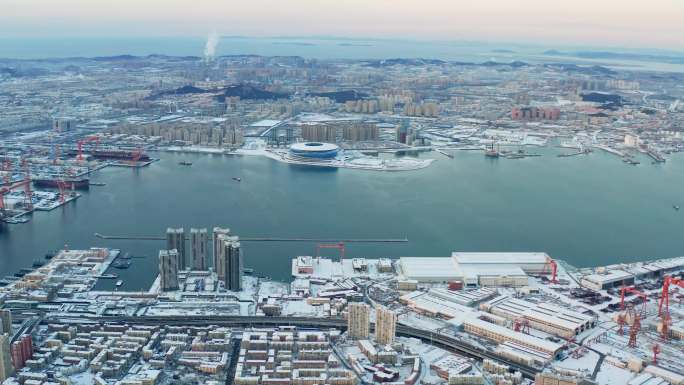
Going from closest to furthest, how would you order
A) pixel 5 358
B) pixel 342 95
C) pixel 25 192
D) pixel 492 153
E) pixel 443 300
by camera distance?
pixel 5 358, pixel 443 300, pixel 25 192, pixel 492 153, pixel 342 95

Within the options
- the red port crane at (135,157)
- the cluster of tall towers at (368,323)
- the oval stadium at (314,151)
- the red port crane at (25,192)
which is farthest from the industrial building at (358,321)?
the red port crane at (135,157)

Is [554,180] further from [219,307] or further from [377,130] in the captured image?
[219,307]

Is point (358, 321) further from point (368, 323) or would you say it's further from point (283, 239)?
point (283, 239)

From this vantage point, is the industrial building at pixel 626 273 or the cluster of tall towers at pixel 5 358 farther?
the industrial building at pixel 626 273

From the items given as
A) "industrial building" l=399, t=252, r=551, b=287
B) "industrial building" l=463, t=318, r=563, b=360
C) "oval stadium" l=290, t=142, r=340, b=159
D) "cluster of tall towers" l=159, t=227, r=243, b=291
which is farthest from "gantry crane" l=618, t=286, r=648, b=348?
"oval stadium" l=290, t=142, r=340, b=159

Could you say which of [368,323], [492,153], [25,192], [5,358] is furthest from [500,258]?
[25,192]

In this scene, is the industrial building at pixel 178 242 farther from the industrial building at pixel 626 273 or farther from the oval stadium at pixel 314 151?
the oval stadium at pixel 314 151
